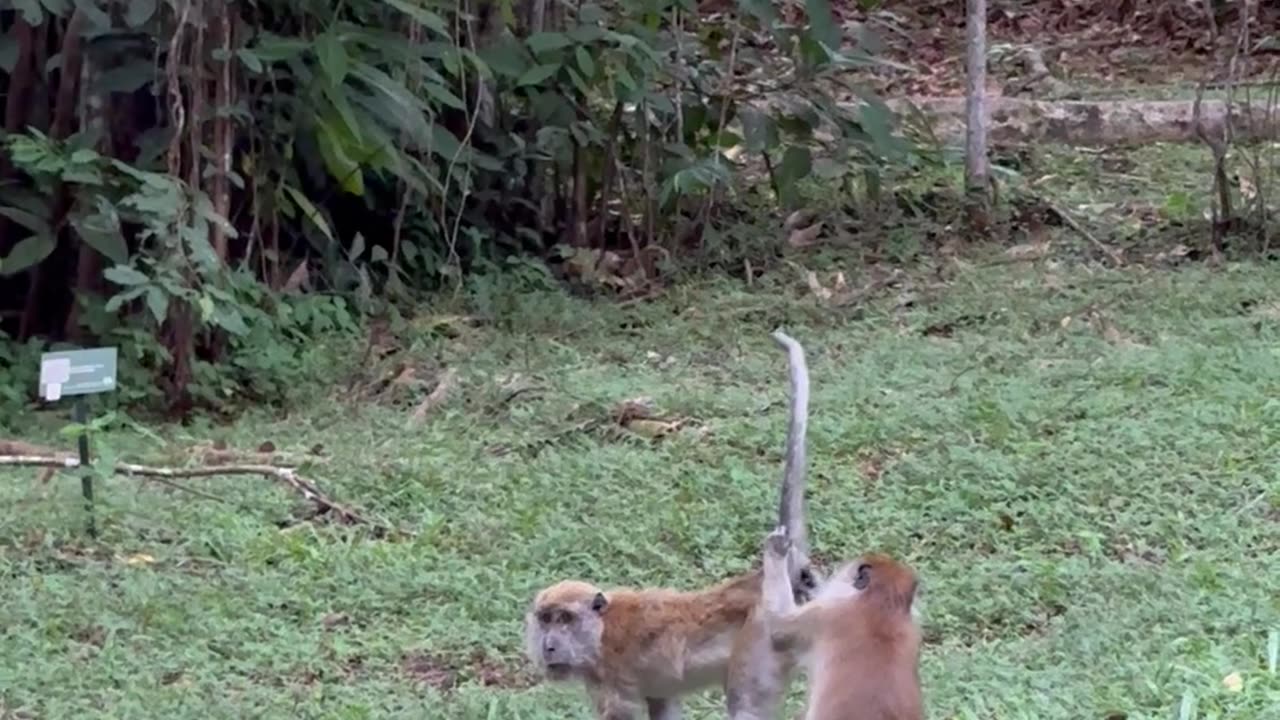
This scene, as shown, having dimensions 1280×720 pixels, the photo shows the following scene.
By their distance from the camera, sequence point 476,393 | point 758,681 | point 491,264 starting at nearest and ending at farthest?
point 758,681 < point 476,393 < point 491,264

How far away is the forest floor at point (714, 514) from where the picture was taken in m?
4.09

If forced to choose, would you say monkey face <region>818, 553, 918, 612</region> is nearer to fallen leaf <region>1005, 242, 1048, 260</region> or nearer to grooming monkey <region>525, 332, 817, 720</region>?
grooming monkey <region>525, 332, 817, 720</region>

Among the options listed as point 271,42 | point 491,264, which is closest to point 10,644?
point 271,42

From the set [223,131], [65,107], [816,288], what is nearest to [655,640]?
[223,131]

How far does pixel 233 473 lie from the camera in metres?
5.54

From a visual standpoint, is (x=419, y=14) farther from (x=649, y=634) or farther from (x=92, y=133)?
(x=649, y=634)

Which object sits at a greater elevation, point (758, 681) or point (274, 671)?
point (758, 681)

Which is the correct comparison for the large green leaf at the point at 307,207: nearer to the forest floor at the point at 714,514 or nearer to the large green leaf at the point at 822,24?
the forest floor at the point at 714,514

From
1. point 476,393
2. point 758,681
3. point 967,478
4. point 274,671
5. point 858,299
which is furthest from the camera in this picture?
point 858,299

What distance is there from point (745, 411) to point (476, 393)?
978mm

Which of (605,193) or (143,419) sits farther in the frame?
(605,193)

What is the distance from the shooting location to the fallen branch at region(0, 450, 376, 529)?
208 inches

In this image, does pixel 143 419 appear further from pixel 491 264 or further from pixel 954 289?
pixel 954 289

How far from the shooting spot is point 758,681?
3.20 m
